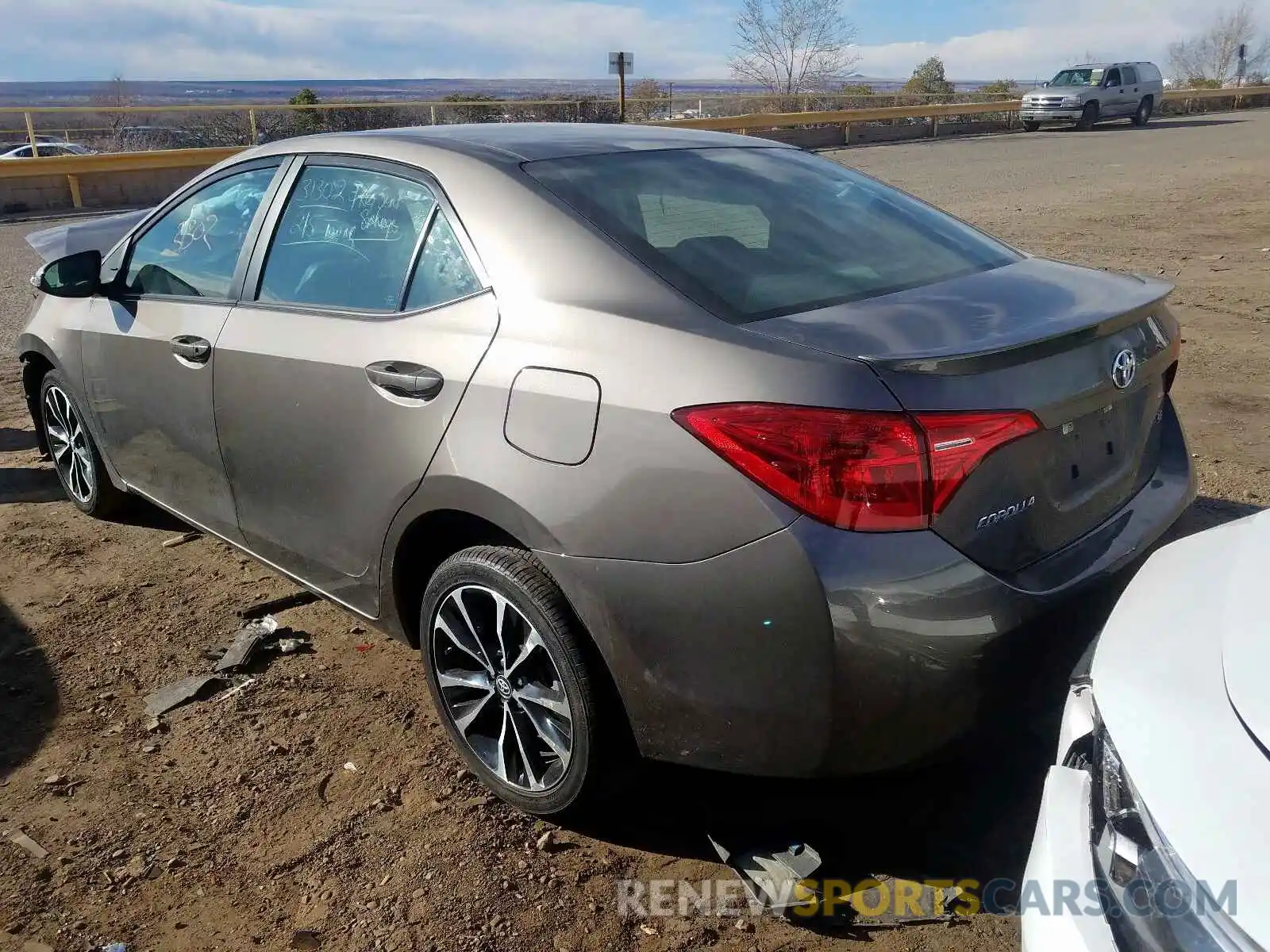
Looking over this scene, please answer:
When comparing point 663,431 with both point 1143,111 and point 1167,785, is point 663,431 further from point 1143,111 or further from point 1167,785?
point 1143,111

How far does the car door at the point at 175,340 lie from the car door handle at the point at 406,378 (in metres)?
0.91

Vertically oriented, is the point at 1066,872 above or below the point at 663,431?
below

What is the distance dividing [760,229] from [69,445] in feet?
11.3

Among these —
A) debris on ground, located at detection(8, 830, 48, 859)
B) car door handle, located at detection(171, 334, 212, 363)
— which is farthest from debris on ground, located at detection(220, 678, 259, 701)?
car door handle, located at detection(171, 334, 212, 363)

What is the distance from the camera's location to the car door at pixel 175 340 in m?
3.57

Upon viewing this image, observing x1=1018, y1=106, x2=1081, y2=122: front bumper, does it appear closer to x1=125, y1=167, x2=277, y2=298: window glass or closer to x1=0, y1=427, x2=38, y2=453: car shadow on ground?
x1=0, y1=427, x2=38, y2=453: car shadow on ground

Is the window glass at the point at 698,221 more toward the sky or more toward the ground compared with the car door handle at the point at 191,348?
more toward the sky

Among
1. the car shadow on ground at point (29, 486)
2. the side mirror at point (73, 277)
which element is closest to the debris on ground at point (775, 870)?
the side mirror at point (73, 277)

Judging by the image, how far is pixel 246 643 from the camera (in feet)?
12.2

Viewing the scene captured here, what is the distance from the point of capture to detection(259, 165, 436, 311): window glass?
3010mm

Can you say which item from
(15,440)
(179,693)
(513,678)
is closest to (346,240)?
(513,678)

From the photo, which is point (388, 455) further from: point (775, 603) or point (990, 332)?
point (990, 332)

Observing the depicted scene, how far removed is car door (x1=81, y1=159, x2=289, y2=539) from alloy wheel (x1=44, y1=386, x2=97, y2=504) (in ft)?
1.31

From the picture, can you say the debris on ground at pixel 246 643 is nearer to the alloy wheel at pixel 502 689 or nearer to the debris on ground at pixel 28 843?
the debris on ground at pixel 28 843
